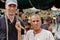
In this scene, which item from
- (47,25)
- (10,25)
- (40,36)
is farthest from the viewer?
(47,25)

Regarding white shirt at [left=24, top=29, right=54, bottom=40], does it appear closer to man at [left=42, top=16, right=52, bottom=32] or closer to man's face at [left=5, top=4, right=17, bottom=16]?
man's face at [left=5, top=4, right=17, bottom=16]

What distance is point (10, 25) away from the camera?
274 centimetres

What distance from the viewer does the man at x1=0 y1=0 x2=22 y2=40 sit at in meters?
2.71

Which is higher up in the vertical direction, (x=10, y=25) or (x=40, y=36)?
(x=10, y=25)

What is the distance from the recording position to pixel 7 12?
2.72 metres

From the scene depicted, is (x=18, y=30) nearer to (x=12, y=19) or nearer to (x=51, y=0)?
(x=12, y=19)

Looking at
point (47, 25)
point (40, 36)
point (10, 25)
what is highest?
point (10, 25)

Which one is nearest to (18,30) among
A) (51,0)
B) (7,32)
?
(7,32)

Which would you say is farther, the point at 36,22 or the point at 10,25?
the point at 36,22

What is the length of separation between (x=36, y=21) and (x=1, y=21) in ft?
1.46

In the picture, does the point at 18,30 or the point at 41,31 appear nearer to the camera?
the point at 18,30

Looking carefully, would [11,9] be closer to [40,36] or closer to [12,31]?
[12,31]

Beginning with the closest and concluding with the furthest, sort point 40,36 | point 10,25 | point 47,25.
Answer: point 10,25
point 40,36
point 47,25

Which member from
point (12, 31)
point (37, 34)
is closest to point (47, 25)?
point (37, 34)
